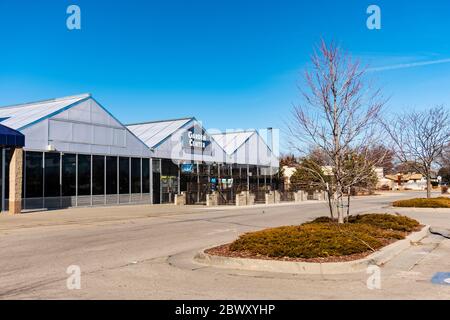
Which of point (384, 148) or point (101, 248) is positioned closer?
point (101, 248)

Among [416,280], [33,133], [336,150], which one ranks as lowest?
[416,280]

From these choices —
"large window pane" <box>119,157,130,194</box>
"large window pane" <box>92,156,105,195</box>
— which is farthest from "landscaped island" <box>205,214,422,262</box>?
"large window pane" <box>119,157,130,194</box>

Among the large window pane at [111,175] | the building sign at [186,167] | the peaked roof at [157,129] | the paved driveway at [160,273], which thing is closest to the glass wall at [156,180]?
the peaked roof at [157,129]

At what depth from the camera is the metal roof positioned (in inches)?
1679

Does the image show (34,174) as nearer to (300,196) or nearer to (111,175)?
(111,175)

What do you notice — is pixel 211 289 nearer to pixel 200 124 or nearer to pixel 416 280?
pixel 416 280

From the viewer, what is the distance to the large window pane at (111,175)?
3019cm

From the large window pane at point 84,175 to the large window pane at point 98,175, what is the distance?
387 millimetres

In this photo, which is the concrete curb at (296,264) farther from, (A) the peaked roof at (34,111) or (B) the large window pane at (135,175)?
(B) the large window pane at (135,175)

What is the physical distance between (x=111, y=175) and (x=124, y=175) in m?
1.28
